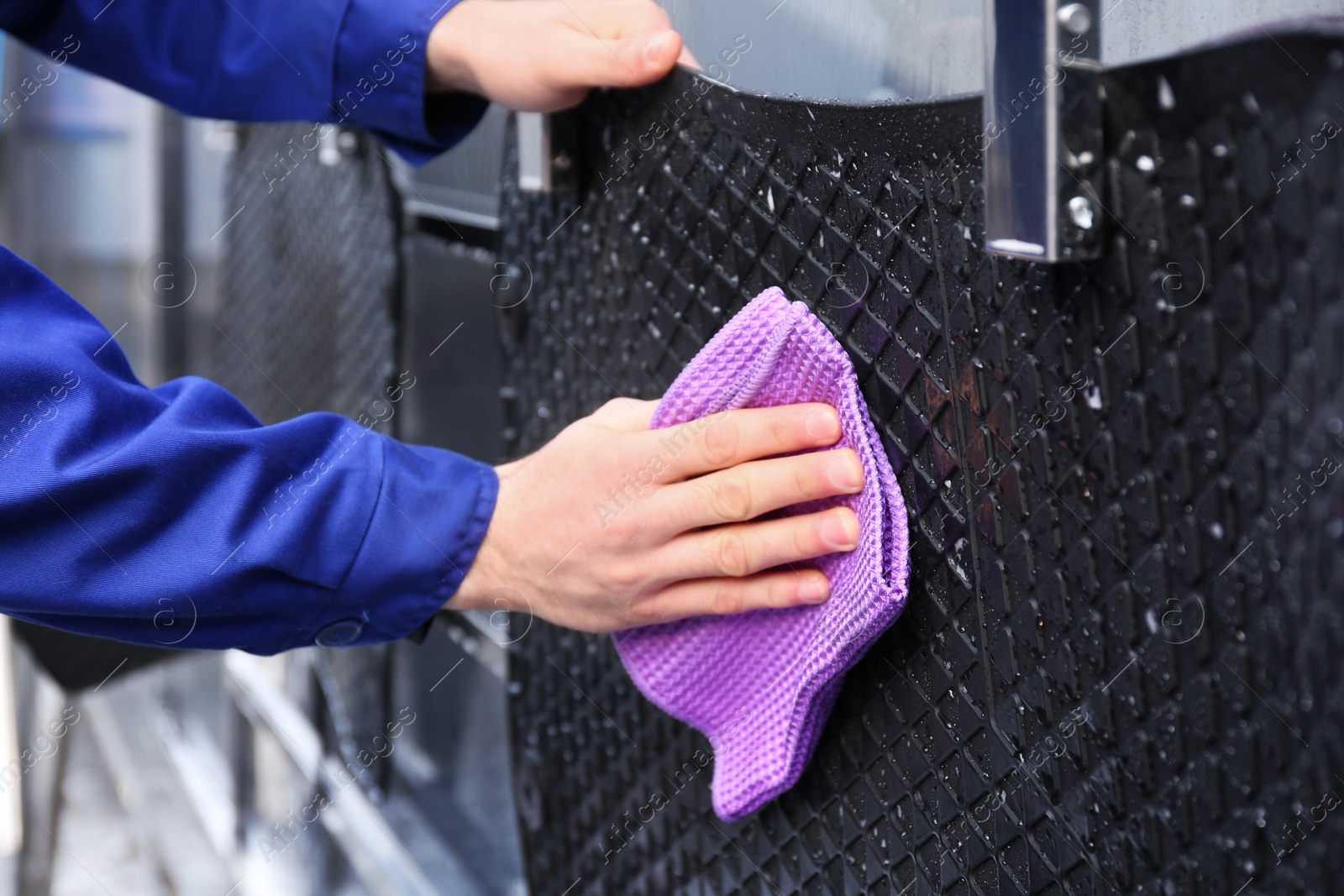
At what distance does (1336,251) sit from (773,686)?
353mm

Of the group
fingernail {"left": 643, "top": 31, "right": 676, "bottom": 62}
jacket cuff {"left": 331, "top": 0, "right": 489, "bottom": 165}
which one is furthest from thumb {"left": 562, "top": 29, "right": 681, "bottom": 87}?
jacket cuff {"left": 331, "top": 0, "right": 489, "bottom": 165}

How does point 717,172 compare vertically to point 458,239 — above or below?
above

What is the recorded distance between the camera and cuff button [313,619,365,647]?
2.22 ft

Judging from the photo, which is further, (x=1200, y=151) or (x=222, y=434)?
(x=222, y=434)

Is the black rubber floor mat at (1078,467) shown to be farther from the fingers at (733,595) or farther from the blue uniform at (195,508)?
the blue uniform at (195,508)

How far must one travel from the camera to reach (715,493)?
0.56 meters

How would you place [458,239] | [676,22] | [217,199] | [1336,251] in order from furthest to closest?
[217,199] < [458,239] < [676,22] < [1336,251]

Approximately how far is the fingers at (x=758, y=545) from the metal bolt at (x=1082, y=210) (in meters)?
0.18

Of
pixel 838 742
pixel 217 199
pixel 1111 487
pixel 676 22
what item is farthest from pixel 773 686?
pixel 217 199

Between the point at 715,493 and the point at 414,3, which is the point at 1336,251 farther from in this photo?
the point at 414,3

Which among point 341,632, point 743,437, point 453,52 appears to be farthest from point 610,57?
point 341,632

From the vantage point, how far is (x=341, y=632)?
2.24 ft

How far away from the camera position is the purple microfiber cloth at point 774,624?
53 centimetres

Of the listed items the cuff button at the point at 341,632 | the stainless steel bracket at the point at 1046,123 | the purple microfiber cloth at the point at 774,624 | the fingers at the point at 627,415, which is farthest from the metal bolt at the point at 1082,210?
the cuff button at the point at 341,632
